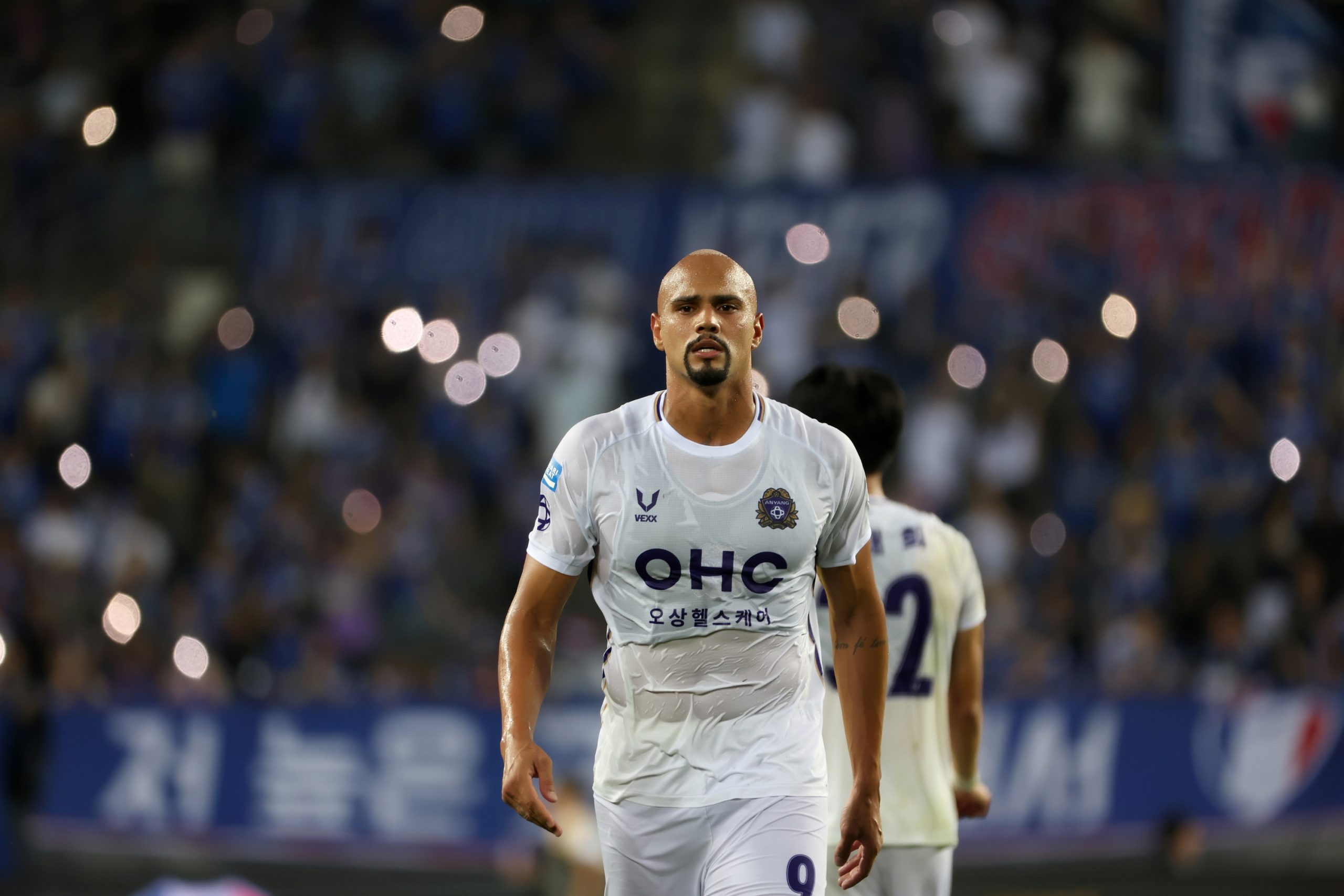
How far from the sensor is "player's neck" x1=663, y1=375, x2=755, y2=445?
202 inches

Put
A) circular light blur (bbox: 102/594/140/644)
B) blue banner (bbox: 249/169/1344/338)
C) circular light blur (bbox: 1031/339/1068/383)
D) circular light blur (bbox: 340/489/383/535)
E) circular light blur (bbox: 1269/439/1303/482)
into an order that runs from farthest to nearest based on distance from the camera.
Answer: blue banner (bbox: 249/169/1344/338)
circular light blur (bbox: 1031/339/1068/383)
circular light blur (bbox: 340/489/383/535)
circular light blur (bbox: 102/594/140/644)
circular light blur (bbox: 1269/439/1303/482)

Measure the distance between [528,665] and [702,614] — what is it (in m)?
0.50

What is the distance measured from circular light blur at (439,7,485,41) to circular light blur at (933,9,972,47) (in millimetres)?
4789

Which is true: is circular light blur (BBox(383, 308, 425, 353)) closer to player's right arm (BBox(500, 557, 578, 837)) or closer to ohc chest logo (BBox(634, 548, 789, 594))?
player's right arm (BBox(500, 557, 578, 837))

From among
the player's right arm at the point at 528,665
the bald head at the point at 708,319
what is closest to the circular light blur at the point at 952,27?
the bald head at the point at 708,319

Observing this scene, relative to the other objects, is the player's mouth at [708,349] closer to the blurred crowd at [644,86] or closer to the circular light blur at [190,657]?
the circular light blur at [190,657]

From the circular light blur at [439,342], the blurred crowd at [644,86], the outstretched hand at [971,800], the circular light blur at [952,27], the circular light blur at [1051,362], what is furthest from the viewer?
the circular light blur at [952,27]

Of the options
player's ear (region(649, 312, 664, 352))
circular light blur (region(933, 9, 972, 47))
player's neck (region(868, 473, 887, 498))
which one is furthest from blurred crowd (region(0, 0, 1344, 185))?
player's ear (region(649, 312, 664, 352))

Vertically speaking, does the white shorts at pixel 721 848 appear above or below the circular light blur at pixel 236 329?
below

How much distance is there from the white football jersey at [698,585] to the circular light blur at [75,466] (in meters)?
12.3

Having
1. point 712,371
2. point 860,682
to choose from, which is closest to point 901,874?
point 860,682

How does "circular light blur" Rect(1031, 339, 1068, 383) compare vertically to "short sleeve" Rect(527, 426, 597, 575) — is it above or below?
above

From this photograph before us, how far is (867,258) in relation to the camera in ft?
54.7

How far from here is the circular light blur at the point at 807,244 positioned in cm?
1675
